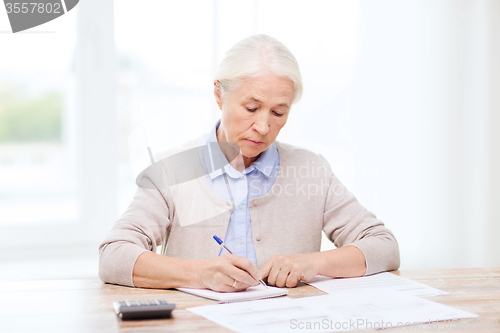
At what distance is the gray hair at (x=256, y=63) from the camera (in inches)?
55.4

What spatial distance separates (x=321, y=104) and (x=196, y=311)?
67.1 inches

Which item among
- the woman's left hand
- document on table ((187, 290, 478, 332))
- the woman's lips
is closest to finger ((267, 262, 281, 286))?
the woman's left hand

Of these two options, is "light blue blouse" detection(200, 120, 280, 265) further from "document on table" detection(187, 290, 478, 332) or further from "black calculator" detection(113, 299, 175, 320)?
"black calculator" detection(113, 299, 175, 320)

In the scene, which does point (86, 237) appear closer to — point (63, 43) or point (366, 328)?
point (63, 43)

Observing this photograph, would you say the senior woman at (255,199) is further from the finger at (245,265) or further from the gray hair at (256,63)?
the finger at (245,265)

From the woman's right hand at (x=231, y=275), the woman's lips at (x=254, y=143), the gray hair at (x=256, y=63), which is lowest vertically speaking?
the woman's right hand at (x=231, y=275)

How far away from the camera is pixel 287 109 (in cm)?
146

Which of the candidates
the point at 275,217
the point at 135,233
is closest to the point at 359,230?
the point at 275,217

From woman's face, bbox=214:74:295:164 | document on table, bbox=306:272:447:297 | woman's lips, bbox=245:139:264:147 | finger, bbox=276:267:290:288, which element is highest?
woman's face, bbox=214:74:295:164

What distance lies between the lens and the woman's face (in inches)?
55.1

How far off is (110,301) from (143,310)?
0.18m

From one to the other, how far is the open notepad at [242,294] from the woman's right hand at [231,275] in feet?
0.05

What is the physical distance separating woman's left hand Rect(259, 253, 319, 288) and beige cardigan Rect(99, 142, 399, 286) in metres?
0.21

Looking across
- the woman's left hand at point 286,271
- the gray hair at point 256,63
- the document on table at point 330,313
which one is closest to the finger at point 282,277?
the woman's left hand at point 286,271
